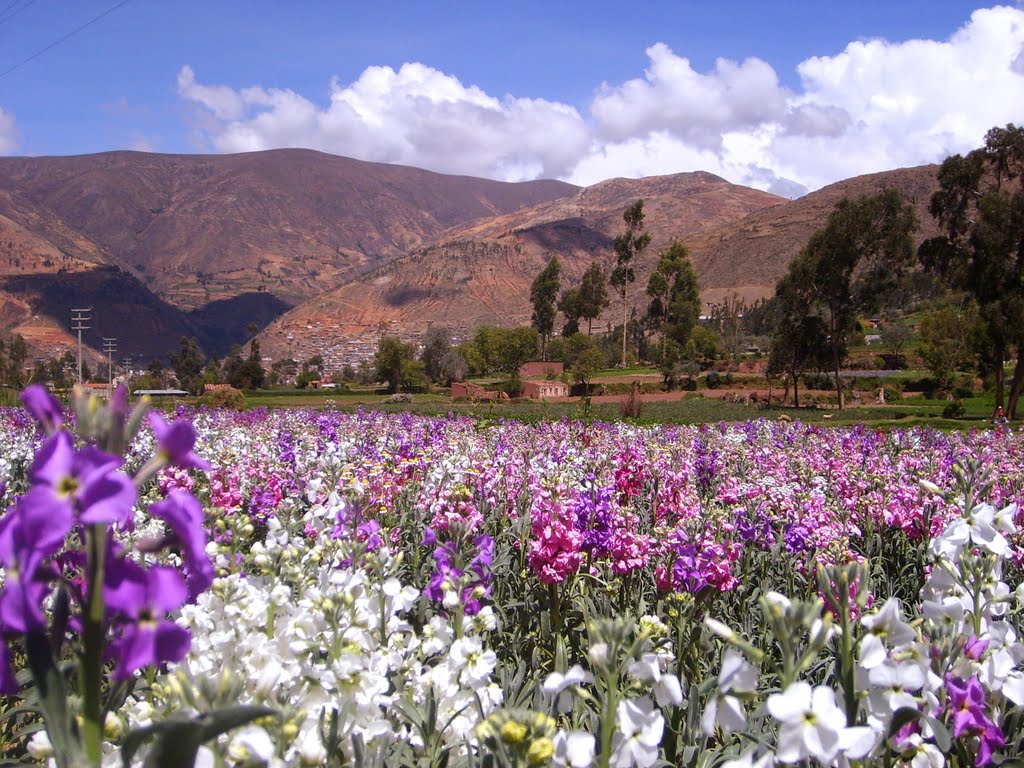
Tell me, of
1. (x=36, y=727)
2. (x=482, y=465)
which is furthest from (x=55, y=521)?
(x=482, y=465)

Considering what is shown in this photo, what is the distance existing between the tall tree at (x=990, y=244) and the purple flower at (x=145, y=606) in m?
35.6

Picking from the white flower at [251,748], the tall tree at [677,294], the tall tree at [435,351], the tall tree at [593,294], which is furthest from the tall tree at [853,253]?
the tall tree at [593,294]

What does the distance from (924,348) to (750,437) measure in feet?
183

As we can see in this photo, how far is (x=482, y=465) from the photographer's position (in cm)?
685

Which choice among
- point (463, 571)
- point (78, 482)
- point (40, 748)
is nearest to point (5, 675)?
point (78, 482)

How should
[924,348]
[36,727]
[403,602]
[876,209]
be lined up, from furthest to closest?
[924,348] → [876,209] → [36,727] → [403,602]

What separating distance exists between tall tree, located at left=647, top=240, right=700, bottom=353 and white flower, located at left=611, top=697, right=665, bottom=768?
91131 mm

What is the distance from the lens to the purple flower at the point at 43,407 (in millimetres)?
1255

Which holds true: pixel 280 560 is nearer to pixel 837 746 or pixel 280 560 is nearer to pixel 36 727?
pixel 36 727

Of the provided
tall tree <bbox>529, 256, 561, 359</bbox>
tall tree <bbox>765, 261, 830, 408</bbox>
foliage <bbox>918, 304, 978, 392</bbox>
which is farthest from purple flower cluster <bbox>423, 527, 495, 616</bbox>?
tall tree <bbox>529, 256, 561, 359</bbox>

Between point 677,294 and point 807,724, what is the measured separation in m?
94.4

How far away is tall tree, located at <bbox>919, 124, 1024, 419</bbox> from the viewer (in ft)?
109

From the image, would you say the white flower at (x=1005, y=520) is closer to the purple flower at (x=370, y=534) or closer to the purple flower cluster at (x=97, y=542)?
the purple flower cluster at (x=97, y=542)

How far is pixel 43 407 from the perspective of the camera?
1.28 meters
